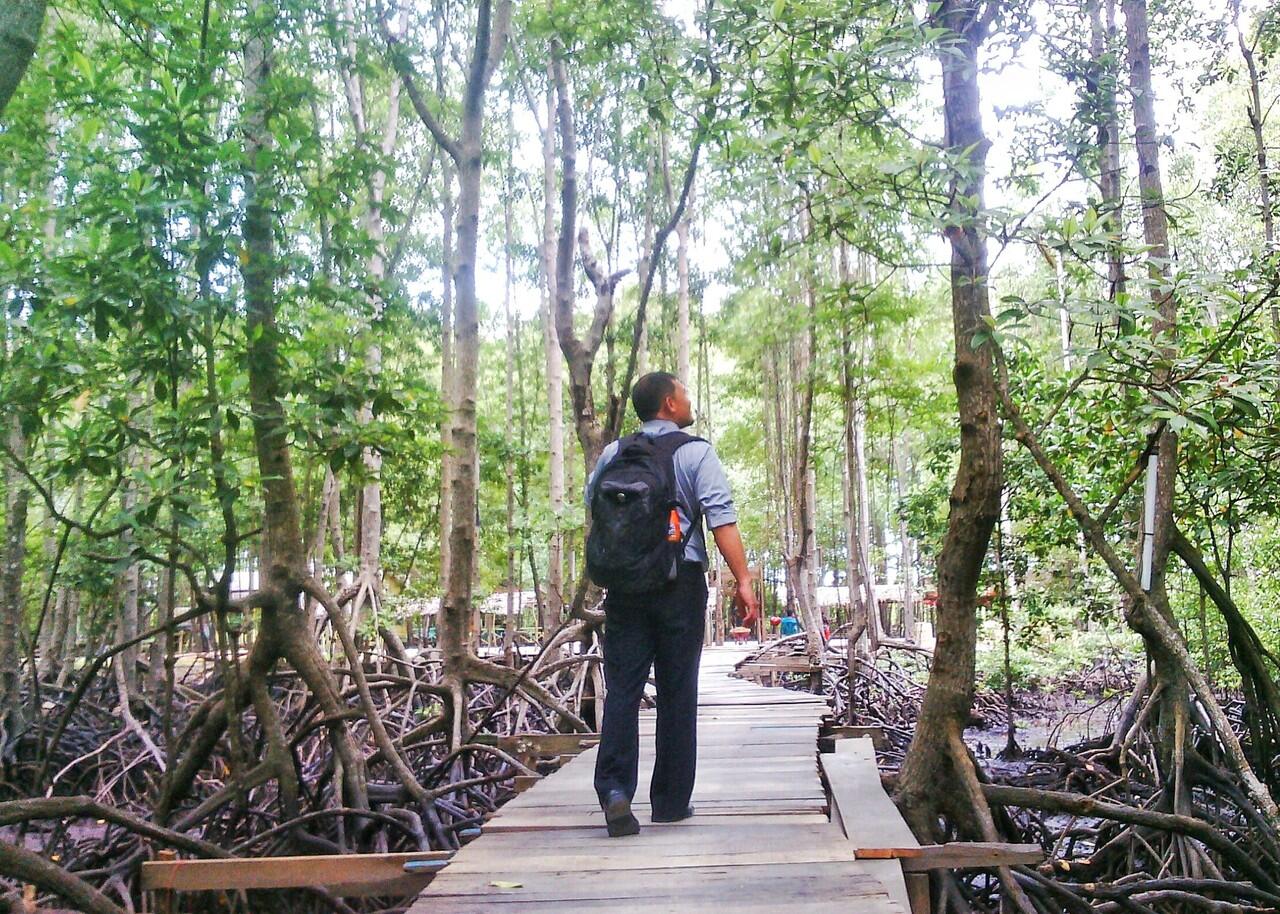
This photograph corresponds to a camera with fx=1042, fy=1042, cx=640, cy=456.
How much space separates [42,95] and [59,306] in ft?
3.53

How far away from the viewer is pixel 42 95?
14.9ft

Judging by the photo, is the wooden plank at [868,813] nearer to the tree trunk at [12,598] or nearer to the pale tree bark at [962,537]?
the pale tree bark at [962,537]

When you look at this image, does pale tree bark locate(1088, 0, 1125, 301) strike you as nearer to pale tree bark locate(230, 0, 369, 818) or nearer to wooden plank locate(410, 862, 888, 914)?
wooden plank locate(410, 862, 888, 914)

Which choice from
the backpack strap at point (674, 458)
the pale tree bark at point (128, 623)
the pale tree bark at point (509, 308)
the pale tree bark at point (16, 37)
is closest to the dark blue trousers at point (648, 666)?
the backpack strap at point (674, 458)

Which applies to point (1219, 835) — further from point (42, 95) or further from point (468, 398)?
point (42, 95)

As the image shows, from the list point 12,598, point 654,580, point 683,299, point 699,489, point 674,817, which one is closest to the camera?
point 654,580

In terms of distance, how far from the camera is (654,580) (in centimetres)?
310

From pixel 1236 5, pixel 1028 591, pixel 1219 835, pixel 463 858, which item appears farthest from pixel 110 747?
pixel 1236 5

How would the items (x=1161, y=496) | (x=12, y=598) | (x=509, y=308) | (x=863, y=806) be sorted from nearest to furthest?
(x=863, y=806), (x=1161, y=496), (x=12, y=598), (x=509, y=308)

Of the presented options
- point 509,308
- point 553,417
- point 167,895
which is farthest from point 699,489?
point 509,308

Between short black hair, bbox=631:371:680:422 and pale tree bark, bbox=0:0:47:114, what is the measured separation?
6.55ft

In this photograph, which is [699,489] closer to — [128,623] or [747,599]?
[747,599]

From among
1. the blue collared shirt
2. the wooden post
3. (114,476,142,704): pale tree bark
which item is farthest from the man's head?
(114,476,142,704): pale tree bark

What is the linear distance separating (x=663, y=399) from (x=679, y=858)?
1.39 meters
